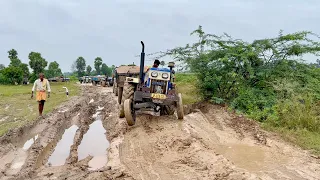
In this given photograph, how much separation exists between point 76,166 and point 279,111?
6990 mm

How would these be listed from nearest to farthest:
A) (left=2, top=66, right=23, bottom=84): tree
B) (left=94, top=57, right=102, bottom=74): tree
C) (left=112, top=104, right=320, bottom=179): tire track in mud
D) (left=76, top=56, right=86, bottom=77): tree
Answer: (left=112, top=104, right=320, bottom=179): tire track in mud, (left=2, top=66, right=23, bottom=84): tree, (left=94, top=57, right=102, bottom=74): tree, (left=76, top=56, right=86, bottom=77): tree

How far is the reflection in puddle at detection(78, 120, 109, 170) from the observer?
728 centimetres

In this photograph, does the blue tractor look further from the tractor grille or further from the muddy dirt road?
the muddy dirt road

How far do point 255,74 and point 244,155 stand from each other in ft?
23.0

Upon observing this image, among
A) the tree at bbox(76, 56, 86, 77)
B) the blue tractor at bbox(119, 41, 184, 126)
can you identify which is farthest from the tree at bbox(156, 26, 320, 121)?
the tree at bbox(76, 56, 86, 77)

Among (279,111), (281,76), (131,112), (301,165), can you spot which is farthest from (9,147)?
(281,76)

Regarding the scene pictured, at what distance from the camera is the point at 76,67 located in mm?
86812

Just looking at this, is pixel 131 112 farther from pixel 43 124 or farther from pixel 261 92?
pixel 261 92

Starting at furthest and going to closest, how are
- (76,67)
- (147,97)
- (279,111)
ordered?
(76,67)
(279,111)
(147,97)

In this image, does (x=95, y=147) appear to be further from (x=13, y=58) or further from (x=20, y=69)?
(x=13, y=58)

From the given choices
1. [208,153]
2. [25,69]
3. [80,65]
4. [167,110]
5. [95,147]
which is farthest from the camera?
[80,65]

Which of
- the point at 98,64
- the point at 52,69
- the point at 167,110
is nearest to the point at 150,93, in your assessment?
the point at 167,110

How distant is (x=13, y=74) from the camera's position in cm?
4666

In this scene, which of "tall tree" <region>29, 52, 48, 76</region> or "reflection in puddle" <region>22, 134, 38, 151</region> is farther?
"tall tree" <region>29, 52, 48, 76</region>
